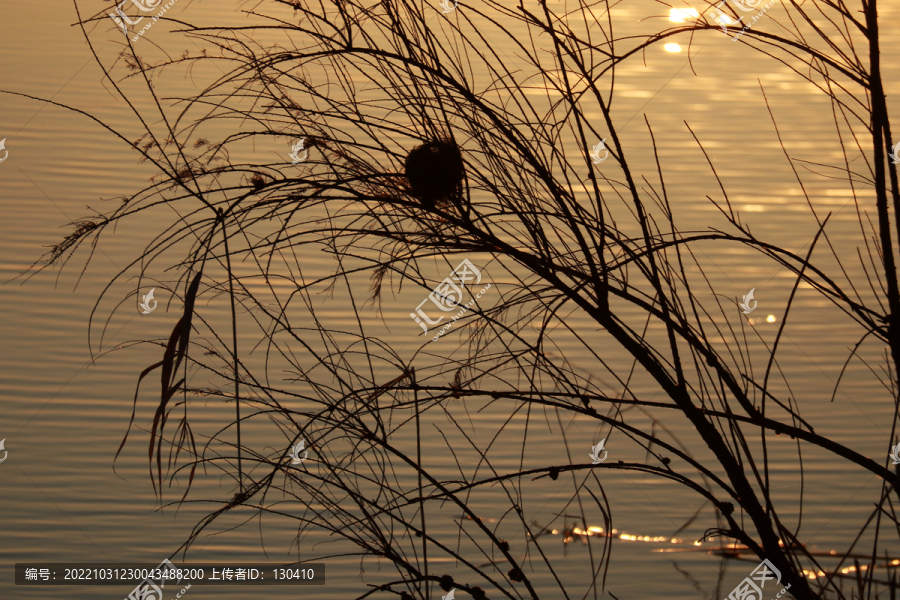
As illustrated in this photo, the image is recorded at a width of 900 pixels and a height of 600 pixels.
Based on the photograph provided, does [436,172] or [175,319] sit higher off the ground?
[175,319]

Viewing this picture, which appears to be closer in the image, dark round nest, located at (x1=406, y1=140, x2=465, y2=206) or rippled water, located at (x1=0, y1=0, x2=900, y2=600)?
dark round nest, located at (x1=406, y1=140, x2=465, y2=206)

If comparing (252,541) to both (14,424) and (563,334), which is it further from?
(563,334)

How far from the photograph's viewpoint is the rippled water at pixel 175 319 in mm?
1210

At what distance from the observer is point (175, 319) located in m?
1.48

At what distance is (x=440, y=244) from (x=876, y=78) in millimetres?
252

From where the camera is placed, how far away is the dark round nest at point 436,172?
1.32ft

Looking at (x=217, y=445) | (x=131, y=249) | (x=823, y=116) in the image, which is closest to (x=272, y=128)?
(x=217, y=445)

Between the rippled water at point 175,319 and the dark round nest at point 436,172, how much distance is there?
76cm

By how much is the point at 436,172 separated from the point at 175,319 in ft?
3.98

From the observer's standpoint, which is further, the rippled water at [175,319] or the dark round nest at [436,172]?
the rippled water at [175,319]

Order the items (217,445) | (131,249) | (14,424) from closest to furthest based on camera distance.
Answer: (217,445)
(14,424)
(131,249)

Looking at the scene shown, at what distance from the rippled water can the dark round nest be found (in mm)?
763

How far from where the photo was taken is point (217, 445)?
1230 millimetres

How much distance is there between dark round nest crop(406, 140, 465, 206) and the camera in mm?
402
